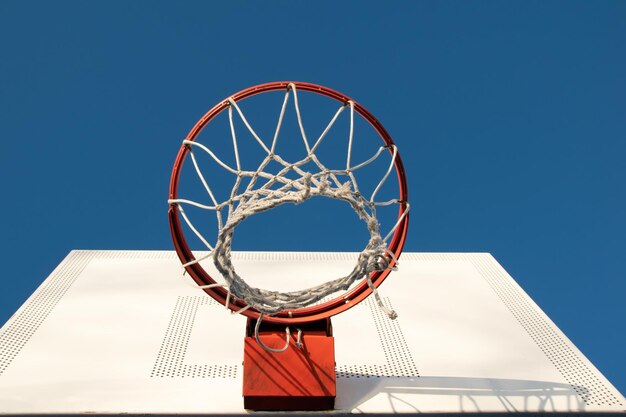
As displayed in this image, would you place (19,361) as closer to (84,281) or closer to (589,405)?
(84,281)

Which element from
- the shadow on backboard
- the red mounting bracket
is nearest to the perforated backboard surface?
the shadow on backboard

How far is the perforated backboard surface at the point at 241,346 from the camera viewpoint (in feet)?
11.4

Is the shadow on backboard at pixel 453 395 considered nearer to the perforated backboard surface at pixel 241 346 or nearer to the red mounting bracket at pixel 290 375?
the perforated backboard surface at pixel 241 346

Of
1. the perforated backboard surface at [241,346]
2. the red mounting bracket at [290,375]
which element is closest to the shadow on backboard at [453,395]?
the perforated backboard surface at [241,346]

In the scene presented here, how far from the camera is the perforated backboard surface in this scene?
348cm

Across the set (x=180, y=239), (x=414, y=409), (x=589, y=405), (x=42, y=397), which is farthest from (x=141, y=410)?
(x=589, y=405)

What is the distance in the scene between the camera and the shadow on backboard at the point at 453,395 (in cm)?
345

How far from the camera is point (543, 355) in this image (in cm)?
392

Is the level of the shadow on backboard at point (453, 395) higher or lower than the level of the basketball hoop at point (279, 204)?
lower

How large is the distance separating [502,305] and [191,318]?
5.64 feet

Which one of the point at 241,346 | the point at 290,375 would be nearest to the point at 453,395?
the point at 290,375

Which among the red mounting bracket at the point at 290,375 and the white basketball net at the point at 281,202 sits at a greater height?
the white basketball net at the point at 281,202

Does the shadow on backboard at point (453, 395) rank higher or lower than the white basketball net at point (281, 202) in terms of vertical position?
lower

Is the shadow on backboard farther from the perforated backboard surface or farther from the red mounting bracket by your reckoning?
the red mounting bracket
